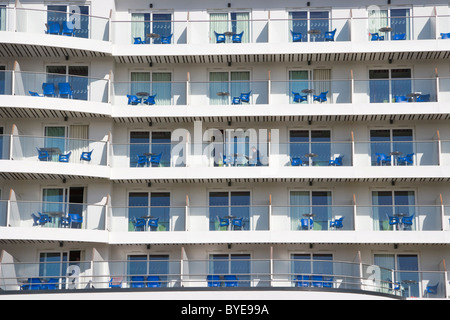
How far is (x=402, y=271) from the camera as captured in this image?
40.2 m

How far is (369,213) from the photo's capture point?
41.7m

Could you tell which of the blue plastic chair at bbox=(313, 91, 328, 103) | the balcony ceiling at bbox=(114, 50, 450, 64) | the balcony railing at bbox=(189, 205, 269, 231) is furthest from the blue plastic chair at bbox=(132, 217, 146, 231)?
the blue plastic chair at bbox=(313, 91, 328, 103)

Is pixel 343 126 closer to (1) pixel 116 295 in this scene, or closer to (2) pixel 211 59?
(2) pixel 211 59

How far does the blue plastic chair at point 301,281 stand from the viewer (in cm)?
3866

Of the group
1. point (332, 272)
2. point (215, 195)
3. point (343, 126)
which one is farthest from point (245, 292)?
point (343, 126)

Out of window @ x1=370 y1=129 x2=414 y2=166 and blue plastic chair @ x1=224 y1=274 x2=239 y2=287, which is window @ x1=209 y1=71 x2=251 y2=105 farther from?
blue plastic chair @ x1=224 y1=274 x2=239 y2=287

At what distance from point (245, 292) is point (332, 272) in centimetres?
374

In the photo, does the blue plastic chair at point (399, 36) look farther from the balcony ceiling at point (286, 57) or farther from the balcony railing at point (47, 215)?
the balcony railing at point (47, 215)

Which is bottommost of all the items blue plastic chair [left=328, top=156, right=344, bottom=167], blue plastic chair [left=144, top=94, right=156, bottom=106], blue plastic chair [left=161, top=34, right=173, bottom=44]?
blue plastic chair [left=328, top=156, right=344, bottom=167]

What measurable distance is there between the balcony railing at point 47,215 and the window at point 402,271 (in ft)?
34.5

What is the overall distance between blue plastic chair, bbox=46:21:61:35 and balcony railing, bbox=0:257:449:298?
350 inches

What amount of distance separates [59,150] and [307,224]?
381 inches

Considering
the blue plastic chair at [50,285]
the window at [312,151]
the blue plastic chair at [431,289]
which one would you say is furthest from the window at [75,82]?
the blue plastic chair at [431,289]

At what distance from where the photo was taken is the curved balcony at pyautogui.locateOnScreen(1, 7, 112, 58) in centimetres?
4162
